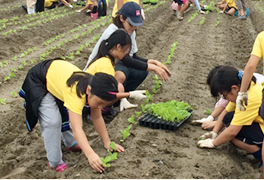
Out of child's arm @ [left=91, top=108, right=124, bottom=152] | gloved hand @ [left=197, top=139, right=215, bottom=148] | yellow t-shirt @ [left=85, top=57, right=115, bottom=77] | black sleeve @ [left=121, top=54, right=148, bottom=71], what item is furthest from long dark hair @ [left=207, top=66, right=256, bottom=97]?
black sleeve @ [left=121, top=54, right=148, bottom=71]

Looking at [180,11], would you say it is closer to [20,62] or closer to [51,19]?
[51,19]

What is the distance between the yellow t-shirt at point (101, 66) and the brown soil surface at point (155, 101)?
721mm

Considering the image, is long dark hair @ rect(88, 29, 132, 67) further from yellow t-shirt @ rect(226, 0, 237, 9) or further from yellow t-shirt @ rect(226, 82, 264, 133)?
yellow t-shirt @ rect(226, 0, 237, 9)

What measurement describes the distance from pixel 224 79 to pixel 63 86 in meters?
1.54

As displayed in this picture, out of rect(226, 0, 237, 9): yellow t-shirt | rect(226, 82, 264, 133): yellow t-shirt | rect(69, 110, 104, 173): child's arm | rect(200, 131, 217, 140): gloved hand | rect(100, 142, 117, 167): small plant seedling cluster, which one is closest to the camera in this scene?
rect(69, 110, 104, 173): child's arm

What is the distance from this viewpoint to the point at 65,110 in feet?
10.4

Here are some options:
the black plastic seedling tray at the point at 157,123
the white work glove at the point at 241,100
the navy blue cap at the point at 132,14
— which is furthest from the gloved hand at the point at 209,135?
the navy blue cap at the point at 132,14

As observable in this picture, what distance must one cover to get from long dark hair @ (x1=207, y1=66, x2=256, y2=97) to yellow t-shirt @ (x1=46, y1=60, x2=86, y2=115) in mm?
1257

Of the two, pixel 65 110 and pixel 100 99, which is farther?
pixel 65 110

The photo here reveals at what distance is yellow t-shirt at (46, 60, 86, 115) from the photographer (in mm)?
2625

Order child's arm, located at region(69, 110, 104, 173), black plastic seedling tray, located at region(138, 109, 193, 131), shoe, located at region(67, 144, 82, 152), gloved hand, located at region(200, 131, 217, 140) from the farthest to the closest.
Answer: shoe, located at region(67, 144, 82, 152) < black plastic seedling tray, located at region(138, 109, 193, 131) < gloved hand, located at region(200, 131, 217, 140) < child's arm, located at region(69, 110, 104, 173)

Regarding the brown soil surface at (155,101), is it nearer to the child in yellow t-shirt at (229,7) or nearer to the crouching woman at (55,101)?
the crouching woman at (55,101)

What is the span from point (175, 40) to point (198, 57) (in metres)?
1.59

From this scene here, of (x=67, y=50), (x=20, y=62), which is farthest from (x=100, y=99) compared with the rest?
(x=67, y=50)
